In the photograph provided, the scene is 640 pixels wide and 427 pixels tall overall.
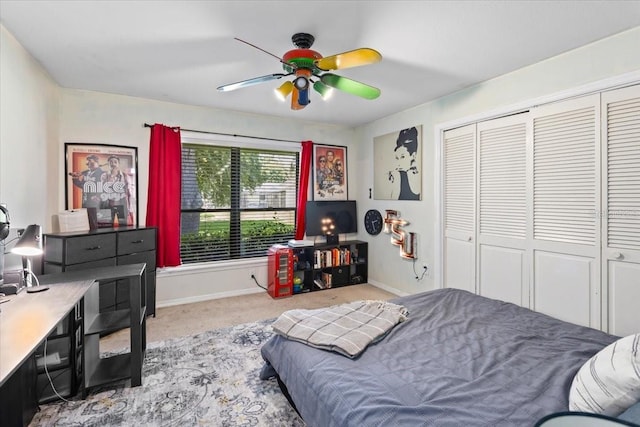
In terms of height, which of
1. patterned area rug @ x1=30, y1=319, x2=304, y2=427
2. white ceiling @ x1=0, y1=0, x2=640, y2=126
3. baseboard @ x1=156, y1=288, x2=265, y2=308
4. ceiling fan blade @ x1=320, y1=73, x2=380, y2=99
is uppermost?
white ceiling @ x1=0, y1=0, x2=640, y2=126

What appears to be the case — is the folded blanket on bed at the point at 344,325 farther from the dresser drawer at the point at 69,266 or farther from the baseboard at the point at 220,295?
the baseboard at the point at 220,295

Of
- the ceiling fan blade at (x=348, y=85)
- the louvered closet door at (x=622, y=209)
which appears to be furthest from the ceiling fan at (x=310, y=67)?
the louvered closet door at (x=622, y=209)

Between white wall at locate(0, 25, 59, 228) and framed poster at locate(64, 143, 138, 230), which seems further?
framed poster at locate(64, 143, 138, 230)

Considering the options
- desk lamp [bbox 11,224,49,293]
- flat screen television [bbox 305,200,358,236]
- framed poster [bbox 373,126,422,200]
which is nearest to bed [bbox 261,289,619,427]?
desk lamp [bbox 11,224,49,293]

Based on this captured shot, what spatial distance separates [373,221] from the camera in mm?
4715

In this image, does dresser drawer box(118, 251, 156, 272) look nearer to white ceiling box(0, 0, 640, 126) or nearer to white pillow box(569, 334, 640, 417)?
white ceiling box(0, 0, 640, 126)

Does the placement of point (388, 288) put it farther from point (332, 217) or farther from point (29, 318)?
point (29, 318)

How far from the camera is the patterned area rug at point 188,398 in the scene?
183 centimetres

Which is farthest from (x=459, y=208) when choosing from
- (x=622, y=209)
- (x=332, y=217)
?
(x=332, y=217)

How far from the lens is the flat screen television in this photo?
15.2 ft

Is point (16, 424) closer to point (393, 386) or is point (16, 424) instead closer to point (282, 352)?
point (282, 352)

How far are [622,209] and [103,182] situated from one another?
4863 millimetres

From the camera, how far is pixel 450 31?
84.8 inches

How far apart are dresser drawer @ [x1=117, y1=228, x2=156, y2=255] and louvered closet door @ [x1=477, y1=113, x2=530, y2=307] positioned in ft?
11.7
